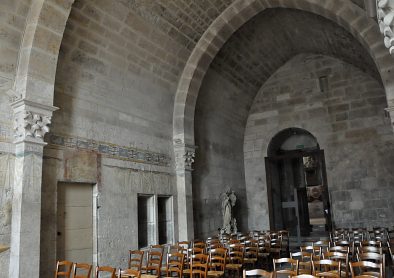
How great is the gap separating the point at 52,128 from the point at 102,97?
1.67 meters

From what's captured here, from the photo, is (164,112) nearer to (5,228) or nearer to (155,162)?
(155,162)

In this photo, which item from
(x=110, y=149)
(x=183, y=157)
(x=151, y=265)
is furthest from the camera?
(x=183, y=157)

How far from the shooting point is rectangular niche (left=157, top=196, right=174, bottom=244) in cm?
1031

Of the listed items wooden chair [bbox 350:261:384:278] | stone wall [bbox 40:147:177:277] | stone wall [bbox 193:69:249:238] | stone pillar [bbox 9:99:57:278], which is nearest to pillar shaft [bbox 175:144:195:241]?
stone wall [bbox 193:69:249:238]

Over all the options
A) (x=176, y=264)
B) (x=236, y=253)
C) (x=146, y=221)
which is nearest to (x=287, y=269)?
(x=176, y=264)

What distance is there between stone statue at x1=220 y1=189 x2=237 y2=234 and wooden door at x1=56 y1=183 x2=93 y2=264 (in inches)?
210

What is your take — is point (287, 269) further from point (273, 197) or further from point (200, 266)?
point (273, 197)

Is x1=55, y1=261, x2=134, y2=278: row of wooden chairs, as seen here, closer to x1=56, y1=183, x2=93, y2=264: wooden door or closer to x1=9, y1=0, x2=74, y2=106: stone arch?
x1=56, y1=183, x2=93, y2=264: wooden door

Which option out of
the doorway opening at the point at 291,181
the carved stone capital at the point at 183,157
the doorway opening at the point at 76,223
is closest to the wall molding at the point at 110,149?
the carved stone capital at the point at 183,157

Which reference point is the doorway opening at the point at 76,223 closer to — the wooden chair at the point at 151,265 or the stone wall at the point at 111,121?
the stone wall at the point at 111,121

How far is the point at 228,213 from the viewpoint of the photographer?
12500 millimetres

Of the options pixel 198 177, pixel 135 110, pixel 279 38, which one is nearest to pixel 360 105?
pixel 279 38

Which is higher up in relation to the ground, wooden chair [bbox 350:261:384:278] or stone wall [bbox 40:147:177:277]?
stone wall [bbox 40:147:177:277]

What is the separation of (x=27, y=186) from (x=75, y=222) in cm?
159
